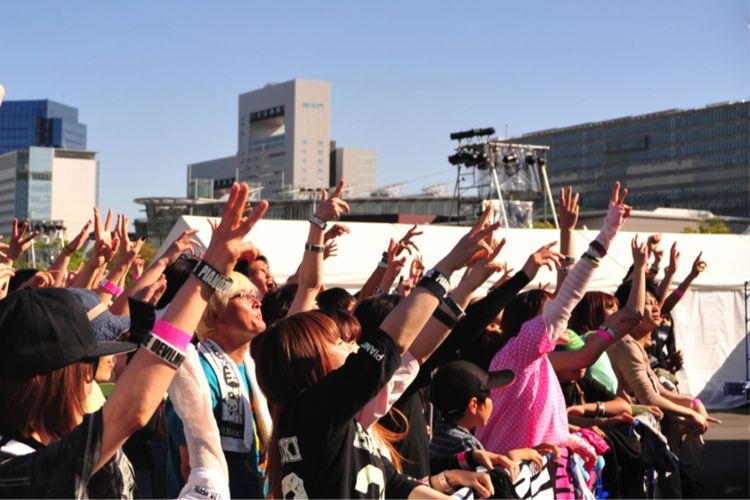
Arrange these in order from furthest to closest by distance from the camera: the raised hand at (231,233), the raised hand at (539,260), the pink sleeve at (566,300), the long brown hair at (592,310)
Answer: the long brown hair at (592,310) < the pink sleeve at (566,300) < the raised hand at (539,260) < the raised hand at (231,233)

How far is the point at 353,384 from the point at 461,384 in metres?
1.55

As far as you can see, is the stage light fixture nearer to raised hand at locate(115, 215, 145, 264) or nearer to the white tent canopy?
the white tent canopy

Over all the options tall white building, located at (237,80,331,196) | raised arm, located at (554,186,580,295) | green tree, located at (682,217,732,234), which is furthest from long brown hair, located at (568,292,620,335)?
tall white building, located at (237,80,331,196)

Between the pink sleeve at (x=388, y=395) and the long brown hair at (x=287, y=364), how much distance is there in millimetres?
208

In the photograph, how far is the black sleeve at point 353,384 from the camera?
289 cm

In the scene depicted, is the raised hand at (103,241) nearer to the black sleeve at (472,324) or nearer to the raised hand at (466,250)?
the black sleeve at (472,324)

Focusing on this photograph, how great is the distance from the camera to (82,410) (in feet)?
8.18

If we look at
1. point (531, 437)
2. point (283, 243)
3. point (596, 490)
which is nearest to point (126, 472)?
point (531, 437)

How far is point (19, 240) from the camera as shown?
627cm

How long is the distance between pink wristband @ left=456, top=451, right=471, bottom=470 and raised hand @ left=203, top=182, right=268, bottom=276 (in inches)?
84.7

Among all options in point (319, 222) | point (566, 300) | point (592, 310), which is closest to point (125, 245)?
point (319, 222)

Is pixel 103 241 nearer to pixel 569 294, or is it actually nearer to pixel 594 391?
pixel 569 294

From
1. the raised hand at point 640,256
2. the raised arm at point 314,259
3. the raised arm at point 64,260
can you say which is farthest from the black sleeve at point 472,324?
the raised arm at point 64,260

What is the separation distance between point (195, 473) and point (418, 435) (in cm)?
149
